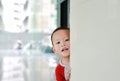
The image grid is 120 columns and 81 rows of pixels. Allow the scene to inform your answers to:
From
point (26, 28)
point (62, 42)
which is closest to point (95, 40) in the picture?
point (62, 42)

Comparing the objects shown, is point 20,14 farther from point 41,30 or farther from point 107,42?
point 107,42

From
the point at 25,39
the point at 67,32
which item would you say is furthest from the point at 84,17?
the point at 25,39

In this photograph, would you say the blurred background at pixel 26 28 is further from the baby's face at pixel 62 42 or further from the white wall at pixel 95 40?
the white wall at pixel 95 40

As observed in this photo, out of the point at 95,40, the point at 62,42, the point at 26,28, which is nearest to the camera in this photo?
the point at 95,40

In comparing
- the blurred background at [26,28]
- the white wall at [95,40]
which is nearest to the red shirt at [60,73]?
the white wall at [95,40]

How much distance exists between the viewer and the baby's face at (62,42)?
38.3 inches

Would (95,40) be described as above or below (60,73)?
above

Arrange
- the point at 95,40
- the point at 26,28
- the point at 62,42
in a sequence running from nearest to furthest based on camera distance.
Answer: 1. the point at 95,40
2. the point at 62,42
3. the point at 26,28

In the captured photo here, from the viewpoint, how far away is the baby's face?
3.19 feet

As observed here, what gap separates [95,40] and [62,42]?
1.12ft

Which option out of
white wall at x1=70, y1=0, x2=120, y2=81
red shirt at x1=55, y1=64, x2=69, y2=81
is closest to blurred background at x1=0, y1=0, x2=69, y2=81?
red shirt at x1=55, y1=64, x2=69, y2=81

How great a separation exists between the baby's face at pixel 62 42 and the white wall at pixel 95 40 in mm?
150

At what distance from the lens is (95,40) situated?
65cm

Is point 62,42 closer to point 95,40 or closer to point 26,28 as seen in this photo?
point 95,40
